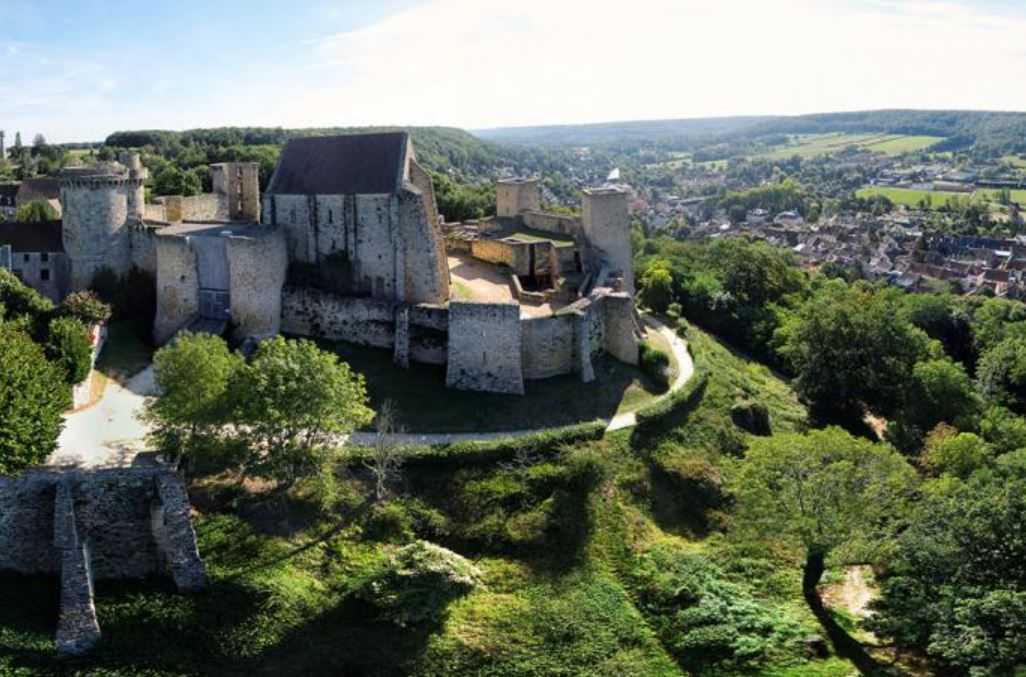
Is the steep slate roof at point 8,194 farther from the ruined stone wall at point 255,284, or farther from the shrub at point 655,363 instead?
the shrub at point 655,363

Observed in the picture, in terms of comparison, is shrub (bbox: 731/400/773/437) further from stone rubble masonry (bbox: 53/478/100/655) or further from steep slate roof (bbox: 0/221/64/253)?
steep slate roof (bbox: 0/221/64/253)

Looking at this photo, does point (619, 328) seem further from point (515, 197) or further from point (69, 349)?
point (69, 349)

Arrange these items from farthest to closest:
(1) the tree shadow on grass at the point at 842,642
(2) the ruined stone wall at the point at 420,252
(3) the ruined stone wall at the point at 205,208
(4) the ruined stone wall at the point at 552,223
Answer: (4) the ruined stone wall at the point at 552,223
(3) the ruined stone wall at the point at 205,208
(2) the ruined stone wall at the point at 420,252
(1) the tree shadow on grass at the point at 842,642

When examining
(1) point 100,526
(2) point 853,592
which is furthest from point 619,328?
(1) point 100,526

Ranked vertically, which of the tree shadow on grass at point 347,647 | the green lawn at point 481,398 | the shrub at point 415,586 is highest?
the green lawn at point 481,398

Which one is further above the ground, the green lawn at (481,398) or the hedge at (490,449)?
the green lawn at (481,398)

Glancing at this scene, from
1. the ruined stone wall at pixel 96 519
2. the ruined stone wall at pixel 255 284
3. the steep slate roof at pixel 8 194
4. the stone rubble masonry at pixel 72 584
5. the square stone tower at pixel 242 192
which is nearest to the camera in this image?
the stone rubble masonry at pixel 72 584

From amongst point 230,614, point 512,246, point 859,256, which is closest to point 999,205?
point 859,256

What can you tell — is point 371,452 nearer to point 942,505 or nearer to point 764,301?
point 942,505

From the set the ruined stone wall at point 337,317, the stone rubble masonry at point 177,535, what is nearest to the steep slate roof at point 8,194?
the ruined stone wall at point 337,317
